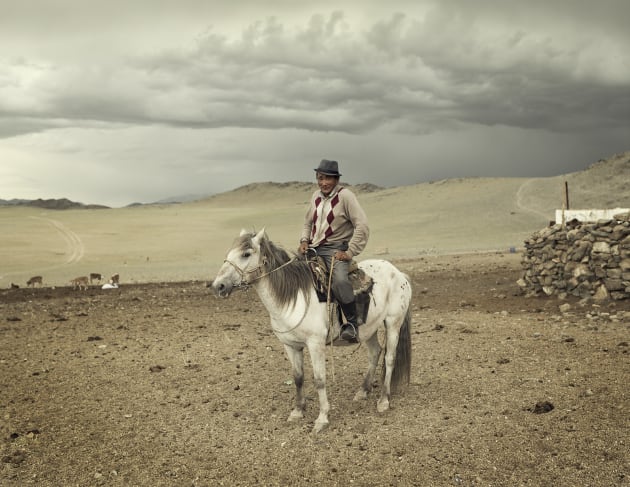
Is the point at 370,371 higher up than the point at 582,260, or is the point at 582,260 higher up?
the point at 582,260

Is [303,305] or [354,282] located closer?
[303,305]

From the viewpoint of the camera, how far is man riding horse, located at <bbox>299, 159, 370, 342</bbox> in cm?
694

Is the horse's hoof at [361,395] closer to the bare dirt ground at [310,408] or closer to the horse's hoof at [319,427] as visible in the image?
the bare dirt ground at [310,408]

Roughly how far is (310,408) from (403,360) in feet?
5.08

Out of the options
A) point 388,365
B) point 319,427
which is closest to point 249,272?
point 319,427

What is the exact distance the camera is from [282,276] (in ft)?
22.2

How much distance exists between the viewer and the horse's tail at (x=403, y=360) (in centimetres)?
799

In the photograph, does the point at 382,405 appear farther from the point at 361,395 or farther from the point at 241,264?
the point at 241,264

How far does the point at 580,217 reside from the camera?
53.3 feet

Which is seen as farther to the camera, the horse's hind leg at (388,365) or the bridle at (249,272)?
the horse's hind leg at (388,365)

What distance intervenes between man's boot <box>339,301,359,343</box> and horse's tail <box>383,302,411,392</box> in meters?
1.14

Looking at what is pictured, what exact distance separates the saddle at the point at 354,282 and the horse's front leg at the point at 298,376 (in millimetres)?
807

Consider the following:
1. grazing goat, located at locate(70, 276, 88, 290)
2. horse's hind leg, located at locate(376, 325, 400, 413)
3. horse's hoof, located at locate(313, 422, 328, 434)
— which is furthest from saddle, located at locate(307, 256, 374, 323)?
grazing goat, located at locate(70, 276, 88, 290)

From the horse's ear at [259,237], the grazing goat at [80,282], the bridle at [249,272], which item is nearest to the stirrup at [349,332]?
the bridle at [249,272]
